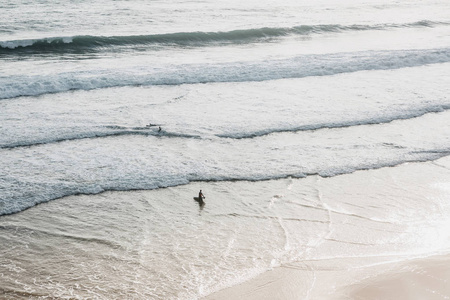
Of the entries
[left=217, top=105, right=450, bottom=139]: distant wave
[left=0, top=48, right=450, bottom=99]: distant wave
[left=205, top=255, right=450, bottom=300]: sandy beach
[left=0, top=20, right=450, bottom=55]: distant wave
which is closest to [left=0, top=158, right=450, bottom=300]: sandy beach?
[left=205, top=255, right=450, bottom=300]: sandy beach

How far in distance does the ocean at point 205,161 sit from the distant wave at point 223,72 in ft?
Answer: 0.26

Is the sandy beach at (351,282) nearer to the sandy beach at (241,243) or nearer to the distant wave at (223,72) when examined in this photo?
the sandy beach at (241,243)

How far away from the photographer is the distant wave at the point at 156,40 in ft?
64.1

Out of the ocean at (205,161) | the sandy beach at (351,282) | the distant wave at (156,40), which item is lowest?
the sandy beach at (351,282)

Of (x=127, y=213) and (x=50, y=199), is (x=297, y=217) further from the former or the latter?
(x=50, y=199)

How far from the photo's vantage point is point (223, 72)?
54.0ft

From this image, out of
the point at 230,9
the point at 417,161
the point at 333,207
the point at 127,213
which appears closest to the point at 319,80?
the point at 417,161

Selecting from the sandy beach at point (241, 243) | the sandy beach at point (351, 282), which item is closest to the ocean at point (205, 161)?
the sandy beach at point (241, 243)

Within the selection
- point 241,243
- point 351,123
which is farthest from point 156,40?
point 241,243

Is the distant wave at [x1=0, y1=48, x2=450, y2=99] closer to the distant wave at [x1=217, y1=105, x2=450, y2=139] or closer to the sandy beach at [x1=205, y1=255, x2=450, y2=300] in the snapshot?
the distant wave at [x1=217, y1=105, x2=450, y2=139]

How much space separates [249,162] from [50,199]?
3708 mm

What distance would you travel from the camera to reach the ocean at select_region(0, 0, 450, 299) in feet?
21.7

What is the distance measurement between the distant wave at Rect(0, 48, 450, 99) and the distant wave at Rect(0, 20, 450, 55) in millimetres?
4222

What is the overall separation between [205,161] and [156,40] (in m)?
13.0
